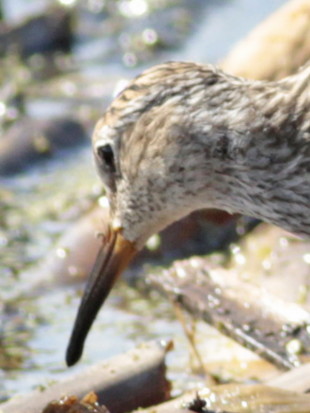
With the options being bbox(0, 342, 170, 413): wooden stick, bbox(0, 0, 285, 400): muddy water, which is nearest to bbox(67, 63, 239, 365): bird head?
bbox(0, 342, 170, 413): wooden stick

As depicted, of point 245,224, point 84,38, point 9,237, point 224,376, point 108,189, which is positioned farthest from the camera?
point 84,38

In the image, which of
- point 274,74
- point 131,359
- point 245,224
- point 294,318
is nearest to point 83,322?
point 131,359

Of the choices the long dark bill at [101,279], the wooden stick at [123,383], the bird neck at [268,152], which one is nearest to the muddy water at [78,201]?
the long dark bill at [101,279]

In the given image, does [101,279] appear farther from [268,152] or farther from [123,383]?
[268,152]

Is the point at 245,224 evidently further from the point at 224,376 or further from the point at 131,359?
the point at 131,359

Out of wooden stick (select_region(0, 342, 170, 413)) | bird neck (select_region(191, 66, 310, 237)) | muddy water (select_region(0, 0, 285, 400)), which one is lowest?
wooden stick (select_region(0, 342, 170, 413))

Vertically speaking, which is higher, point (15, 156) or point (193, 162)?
point (15, 156)

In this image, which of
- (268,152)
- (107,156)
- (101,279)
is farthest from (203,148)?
(101,279)

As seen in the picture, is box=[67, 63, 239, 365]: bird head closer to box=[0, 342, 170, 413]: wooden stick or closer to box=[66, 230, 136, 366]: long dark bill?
box=[66, 230, 136, 366]: long dark bill

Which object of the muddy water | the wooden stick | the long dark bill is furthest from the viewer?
the muddy water
